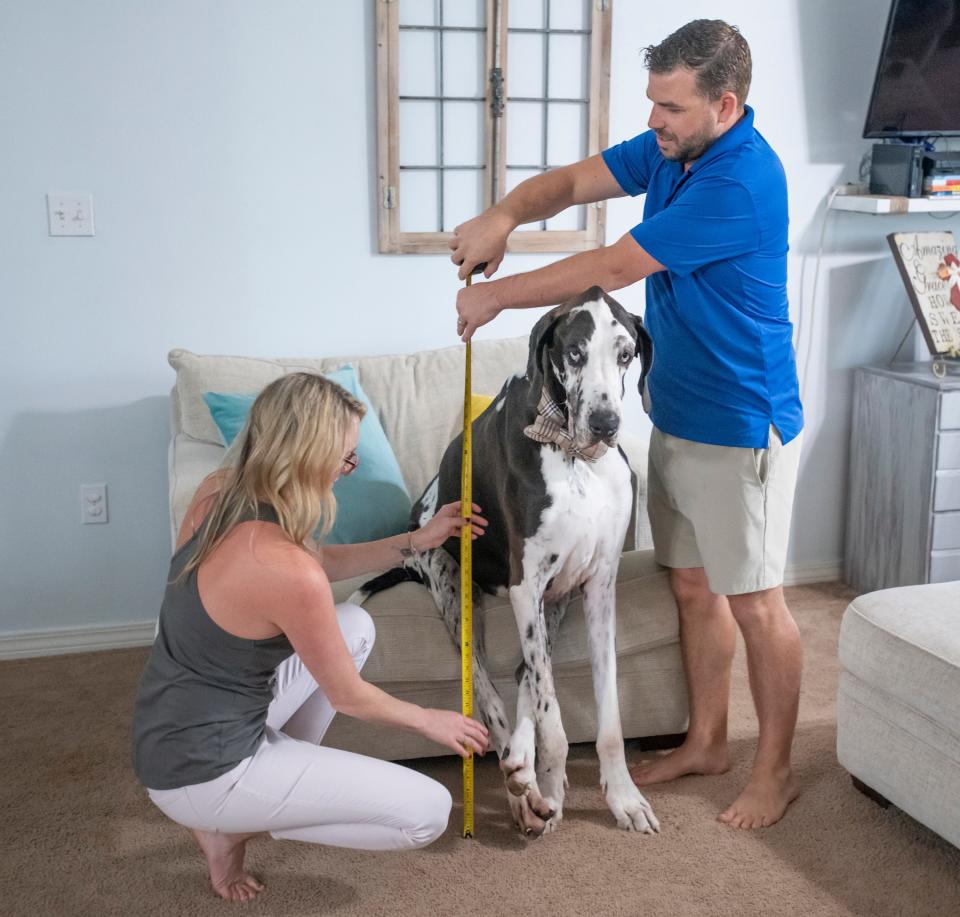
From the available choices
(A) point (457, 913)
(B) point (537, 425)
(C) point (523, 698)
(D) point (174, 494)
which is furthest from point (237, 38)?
(A) point (457, 913)

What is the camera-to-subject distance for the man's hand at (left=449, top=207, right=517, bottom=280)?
2.38m

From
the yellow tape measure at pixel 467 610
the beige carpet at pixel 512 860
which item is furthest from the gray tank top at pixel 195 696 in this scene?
the yellow tape measure at pixel 467 610

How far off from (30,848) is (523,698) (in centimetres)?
107

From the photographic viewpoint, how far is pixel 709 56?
6.98ft

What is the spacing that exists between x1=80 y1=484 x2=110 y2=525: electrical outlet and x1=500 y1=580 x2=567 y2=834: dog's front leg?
1.60m

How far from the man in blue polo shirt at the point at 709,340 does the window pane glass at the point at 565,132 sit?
3.00 ft

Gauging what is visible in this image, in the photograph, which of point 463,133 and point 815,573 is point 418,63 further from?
point 815,573

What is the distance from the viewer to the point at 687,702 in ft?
8.82

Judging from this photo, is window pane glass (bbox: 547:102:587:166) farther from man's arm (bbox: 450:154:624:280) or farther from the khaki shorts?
the khaki shorts

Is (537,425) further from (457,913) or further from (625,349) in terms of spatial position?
(457,913)

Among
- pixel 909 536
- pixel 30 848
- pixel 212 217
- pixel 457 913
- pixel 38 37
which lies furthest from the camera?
pixel 909 536

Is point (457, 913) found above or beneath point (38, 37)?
beneath

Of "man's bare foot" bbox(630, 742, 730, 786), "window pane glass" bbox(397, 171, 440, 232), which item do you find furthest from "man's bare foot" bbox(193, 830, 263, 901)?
"window pane glass" bbox(397, 171, 440, 232)

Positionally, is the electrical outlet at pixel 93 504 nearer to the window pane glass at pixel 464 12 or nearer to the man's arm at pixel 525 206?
the man's arm at pixel 525 206
